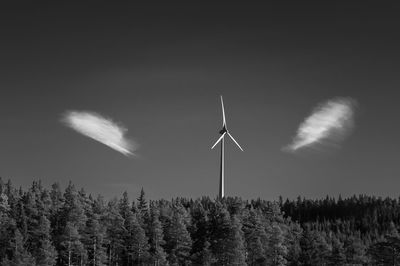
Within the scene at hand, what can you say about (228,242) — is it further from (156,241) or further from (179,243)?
(156,241)

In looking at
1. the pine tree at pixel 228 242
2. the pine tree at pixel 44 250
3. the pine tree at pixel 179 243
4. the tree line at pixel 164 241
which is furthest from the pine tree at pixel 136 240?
the pine tree at pixel 44 250

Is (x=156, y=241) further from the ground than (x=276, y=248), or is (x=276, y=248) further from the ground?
(x=156, y=241)

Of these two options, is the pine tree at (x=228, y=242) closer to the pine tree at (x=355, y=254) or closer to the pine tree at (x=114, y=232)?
the pine tree at (x=114, y=232)

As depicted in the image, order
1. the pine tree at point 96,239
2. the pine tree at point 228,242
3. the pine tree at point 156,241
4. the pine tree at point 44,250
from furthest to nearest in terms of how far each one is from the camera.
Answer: the pine tree at point 96,239 < the pine tree at point 156,241 < the pine tree at point 228,242 < the pine tree at point 44,250

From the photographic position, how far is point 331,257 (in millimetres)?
123812

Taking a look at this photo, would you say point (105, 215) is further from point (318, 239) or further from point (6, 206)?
point (318, 239)

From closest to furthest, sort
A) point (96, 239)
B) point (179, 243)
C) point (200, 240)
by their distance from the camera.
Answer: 1. point (179, 243)
2. point (200, 240)
3. point (96, 239)

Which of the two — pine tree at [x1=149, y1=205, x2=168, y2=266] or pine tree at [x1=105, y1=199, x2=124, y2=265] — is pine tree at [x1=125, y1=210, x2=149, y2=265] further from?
pine tree at [x1=149, y1=205, x2=168, y2=266]

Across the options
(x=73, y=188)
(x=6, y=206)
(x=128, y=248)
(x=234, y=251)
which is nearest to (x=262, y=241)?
(x=234, y=251)

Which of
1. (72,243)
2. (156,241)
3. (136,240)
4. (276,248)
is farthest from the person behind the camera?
(136,240)

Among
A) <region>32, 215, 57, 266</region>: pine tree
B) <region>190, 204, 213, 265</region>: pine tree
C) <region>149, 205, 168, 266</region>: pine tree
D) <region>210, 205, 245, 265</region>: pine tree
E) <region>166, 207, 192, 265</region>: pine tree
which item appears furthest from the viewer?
<region>166, 207, 192, 265</region>: pine tree

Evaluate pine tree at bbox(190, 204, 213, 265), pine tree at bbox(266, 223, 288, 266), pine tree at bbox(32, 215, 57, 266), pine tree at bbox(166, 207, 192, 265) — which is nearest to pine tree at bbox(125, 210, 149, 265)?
pine tree at bbox(166, 207, 192, 265)

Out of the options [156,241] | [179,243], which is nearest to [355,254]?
[179,243]

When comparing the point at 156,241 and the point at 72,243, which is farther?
the point at 156,241
